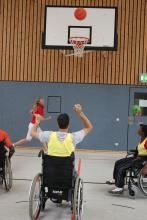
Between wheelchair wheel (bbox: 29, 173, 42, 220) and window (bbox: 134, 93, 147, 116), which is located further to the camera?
window (bbox: 134, 93, 147, 116)

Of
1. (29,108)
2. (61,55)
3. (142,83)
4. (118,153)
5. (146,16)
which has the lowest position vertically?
(118,153)

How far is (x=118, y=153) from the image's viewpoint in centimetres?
1248

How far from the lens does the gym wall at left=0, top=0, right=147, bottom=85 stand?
41.5ft

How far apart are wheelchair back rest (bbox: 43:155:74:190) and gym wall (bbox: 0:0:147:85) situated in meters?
8.18

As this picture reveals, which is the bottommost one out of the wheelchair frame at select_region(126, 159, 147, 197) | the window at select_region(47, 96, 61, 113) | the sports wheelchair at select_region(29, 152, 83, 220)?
the wheelchair frame at select_region(126, 159, 147, 197)

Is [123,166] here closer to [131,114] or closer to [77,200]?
[77,200]

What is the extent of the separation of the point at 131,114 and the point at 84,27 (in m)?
3.04

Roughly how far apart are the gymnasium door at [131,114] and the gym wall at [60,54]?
1.03 ft

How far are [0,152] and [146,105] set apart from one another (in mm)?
7413

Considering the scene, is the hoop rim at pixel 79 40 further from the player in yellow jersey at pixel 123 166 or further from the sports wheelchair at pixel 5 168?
the sports wheelchair at pixel 5 168

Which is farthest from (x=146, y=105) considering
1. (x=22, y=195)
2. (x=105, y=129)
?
(x=22, y=195)

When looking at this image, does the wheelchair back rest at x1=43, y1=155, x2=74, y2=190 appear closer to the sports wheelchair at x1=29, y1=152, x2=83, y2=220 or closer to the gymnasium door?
the sports wheelchair at x1=29, y1=152, x2=83, y2=220

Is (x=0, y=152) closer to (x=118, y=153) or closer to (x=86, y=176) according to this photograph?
(x=86, y=176)

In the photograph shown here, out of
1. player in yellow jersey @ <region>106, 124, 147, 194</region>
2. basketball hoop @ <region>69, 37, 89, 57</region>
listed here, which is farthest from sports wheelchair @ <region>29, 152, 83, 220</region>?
basketball hoop @ <region>69, 37, 89, 57</region>
